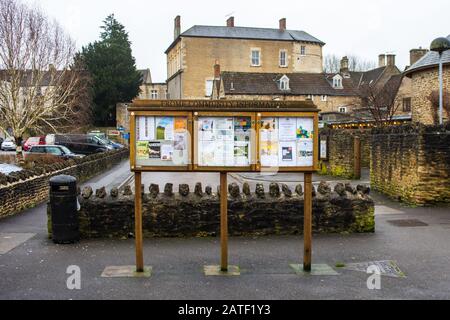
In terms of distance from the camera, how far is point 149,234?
982cm

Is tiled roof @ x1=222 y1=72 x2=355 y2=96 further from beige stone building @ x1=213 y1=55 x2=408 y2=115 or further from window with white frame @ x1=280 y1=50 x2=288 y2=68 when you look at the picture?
window with white frame @ x1=280 y1=50 x2=288 y2=68

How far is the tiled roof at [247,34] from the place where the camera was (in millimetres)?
69000

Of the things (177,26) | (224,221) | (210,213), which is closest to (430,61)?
(210,213)

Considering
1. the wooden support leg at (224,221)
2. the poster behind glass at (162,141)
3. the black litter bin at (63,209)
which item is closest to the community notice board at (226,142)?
the poster behind glass at (162,141)

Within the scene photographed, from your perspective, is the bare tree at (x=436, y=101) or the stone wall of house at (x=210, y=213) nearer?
the stone wall of house at (x=210, y=213)

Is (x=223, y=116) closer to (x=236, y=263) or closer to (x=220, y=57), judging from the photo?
(x=236, y=263)

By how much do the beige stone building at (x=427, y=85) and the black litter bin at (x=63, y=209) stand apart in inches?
966

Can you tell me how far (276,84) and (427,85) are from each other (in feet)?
90.0

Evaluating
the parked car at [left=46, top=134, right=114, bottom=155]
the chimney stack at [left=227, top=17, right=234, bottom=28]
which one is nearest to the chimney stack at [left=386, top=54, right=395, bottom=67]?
the chimney stack at [left=227, top=17, right=234, bottom=28]

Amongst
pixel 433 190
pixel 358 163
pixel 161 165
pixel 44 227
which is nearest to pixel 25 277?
pixel 161 165

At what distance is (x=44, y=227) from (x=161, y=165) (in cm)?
557

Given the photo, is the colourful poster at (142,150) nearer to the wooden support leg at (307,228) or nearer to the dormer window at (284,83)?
the wooden support leg at (307,228)
